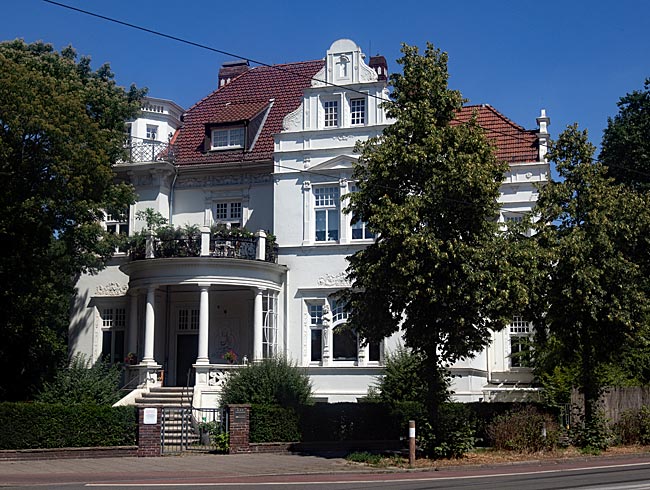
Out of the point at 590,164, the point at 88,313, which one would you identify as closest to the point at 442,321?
the point at 590,164

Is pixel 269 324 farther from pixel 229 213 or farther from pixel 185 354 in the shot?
pixel 229 213

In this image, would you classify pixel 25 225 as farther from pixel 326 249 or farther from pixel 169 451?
pixel 326 249

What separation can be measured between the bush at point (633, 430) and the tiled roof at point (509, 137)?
467 inches

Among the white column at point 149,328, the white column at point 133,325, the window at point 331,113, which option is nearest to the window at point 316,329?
the white column at point 149,328

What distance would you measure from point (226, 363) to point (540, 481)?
16.4 m

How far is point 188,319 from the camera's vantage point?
34.8 m

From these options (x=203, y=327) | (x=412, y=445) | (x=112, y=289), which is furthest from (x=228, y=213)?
(x=412, y=445)

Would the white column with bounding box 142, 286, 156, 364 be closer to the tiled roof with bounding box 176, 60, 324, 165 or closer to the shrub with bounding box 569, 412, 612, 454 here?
the tiled roof with bounding box 176, 60, 324, 165

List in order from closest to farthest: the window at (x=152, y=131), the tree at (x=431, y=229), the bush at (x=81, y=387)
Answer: the tree at (x=431, y=229) → the bush at (x=81, y=387) → the window at (x=152, y=131)

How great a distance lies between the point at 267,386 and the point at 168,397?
493cm

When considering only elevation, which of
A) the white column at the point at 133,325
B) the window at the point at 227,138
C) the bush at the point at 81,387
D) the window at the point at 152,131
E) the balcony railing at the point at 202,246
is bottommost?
the bush at the point at 81,387

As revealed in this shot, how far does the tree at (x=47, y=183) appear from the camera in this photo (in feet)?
82.8

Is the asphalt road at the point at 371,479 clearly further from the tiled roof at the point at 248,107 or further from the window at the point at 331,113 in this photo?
the tiled roof at the point at 248,107

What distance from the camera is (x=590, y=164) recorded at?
25.8 m
